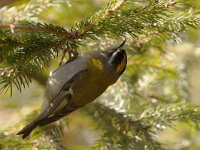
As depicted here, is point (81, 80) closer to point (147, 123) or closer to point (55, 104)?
Answer: point (55, 104)

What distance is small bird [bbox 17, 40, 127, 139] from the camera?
1651 mm

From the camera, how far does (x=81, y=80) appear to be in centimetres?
174

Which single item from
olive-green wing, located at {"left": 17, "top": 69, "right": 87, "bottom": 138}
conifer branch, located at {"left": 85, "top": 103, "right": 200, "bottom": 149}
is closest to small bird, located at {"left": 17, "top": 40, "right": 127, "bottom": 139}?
olive-green wing, located at {"left": 17, "top": 69, "right": 87, "bottom": 138}

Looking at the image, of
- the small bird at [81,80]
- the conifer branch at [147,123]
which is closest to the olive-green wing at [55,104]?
the small bird at [81,80]

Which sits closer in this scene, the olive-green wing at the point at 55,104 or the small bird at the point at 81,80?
the olive-green wing at the point at 55,104

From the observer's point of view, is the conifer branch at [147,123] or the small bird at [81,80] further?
the small bird at [81,80]

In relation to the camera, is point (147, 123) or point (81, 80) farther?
point (81, 80)

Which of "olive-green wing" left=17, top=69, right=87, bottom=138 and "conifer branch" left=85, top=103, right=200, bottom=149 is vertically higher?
"olive-green wing" left=17, top=69, right=87, bottom=138

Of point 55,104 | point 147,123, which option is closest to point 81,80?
A: point 55,104

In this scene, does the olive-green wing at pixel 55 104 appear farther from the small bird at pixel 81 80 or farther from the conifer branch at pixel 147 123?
the conifer branch at pixel 147 123

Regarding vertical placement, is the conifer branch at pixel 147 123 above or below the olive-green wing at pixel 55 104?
below

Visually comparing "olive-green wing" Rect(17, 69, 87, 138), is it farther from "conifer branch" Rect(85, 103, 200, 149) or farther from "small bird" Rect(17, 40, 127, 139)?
"conifer branch" Rect(85, 103, 200, 149)

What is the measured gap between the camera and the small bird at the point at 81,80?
65.0 inches

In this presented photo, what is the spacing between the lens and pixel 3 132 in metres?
1.65
